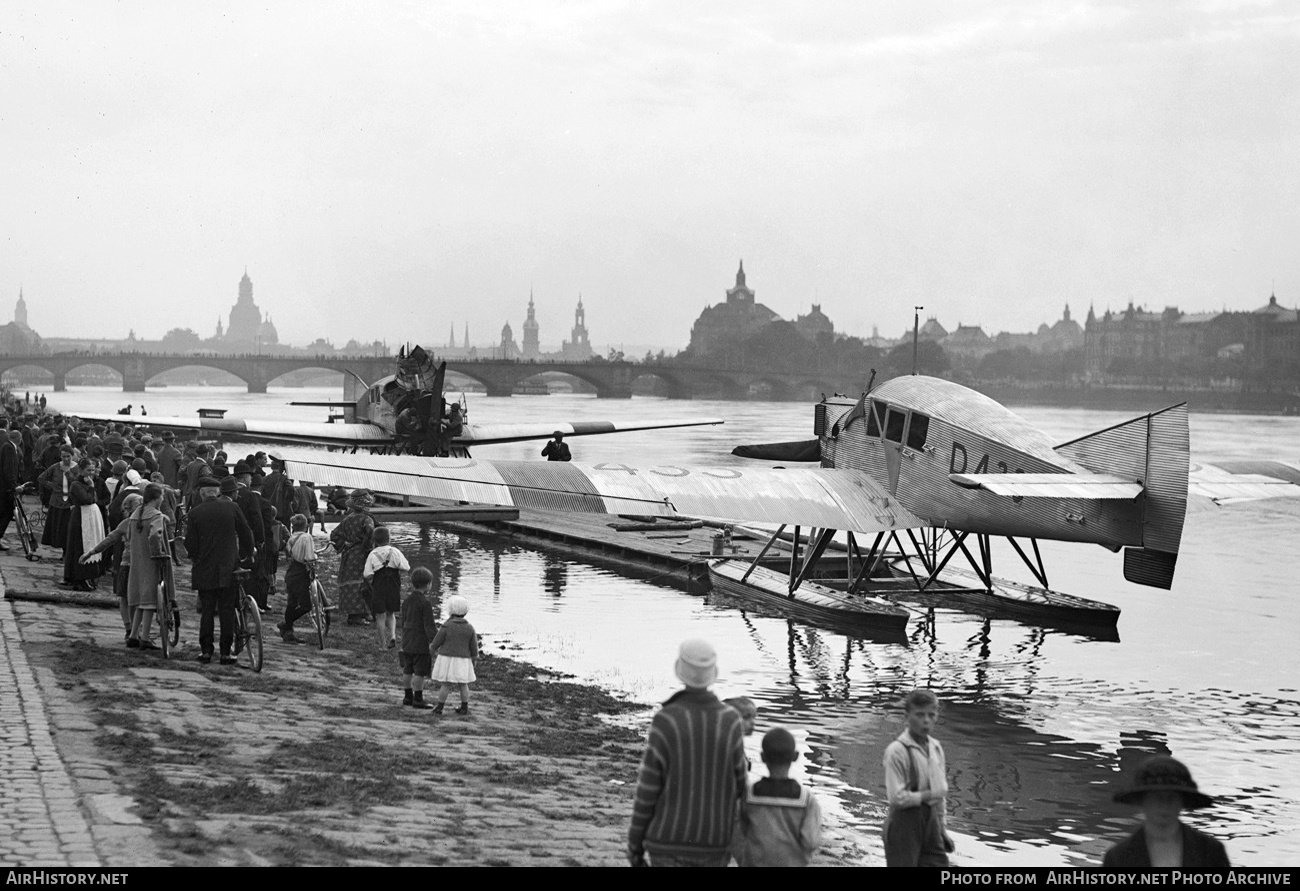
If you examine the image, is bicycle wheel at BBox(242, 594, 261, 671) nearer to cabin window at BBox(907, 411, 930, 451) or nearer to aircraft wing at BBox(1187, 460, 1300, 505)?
cabin window at BBox(907, 411, 930, 451)

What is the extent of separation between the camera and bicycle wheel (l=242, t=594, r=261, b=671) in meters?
12.6

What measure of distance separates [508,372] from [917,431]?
116 meters

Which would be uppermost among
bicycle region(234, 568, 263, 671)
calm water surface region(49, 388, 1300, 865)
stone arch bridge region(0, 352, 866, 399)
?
stone arch bridge region(0, 352, 866, 399)

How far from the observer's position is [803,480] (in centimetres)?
2081

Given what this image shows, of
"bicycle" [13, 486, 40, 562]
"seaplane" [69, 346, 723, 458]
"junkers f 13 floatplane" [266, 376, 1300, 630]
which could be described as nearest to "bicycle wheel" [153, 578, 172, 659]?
"junkers f 13 floatplane" [266, 376, 1300, 630]

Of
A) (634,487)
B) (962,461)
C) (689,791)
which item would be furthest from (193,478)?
(689,791)

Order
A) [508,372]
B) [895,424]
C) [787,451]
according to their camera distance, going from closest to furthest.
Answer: [895,424], [787,451], [508,372]

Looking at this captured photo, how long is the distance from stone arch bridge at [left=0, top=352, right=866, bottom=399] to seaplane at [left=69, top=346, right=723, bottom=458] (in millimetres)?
81862

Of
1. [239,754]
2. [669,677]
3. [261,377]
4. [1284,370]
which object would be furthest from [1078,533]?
[1284,370]

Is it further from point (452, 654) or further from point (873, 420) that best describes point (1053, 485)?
point (452, 654)

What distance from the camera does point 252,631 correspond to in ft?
41.9

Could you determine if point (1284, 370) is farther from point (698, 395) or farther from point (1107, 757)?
point (1107, 757)

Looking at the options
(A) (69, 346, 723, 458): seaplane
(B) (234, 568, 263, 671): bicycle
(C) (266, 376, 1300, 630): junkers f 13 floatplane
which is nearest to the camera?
(B) (234, 568, 263, 671): bicycle

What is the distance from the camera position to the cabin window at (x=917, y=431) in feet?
65.1
